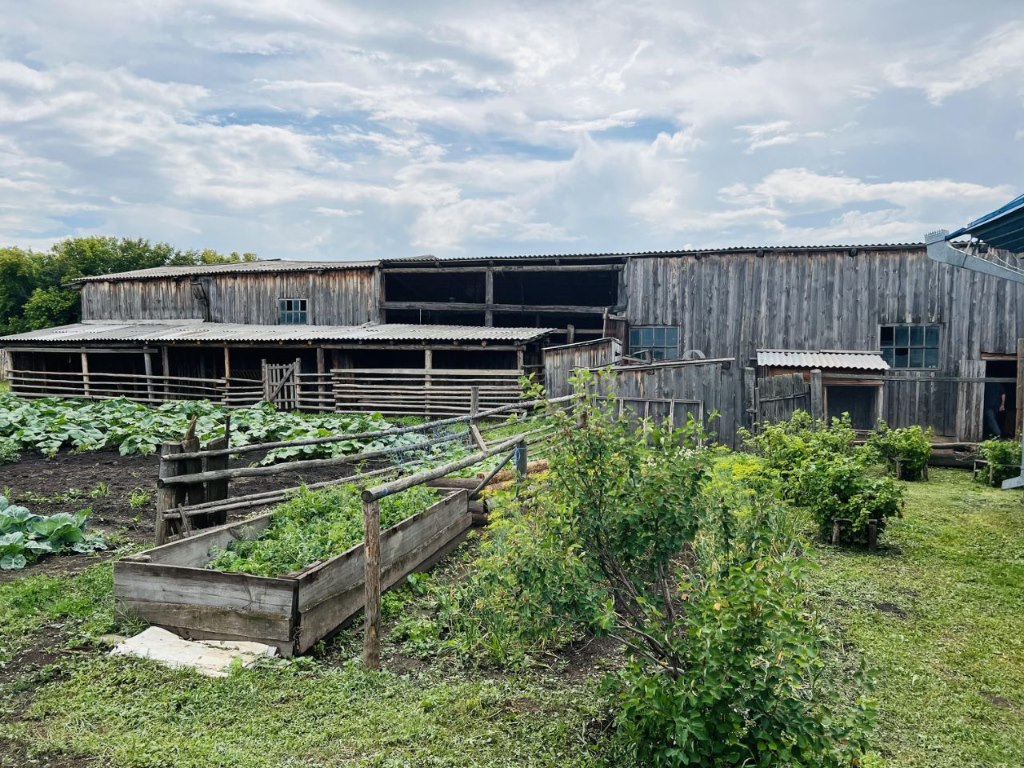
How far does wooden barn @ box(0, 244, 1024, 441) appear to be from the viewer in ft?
50.0

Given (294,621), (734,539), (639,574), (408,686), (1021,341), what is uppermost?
(1021,341)

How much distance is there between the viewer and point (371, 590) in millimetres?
4824

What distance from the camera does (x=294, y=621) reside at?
16.1 ft

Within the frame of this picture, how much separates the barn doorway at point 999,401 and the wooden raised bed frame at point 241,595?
1718 centimetres

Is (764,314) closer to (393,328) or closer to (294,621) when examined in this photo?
(393,328)

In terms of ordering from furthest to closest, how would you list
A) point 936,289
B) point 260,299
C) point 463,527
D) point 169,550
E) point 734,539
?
point 260,299 → point 936,289 → point 463,527 → point 169,550 → point 734,539

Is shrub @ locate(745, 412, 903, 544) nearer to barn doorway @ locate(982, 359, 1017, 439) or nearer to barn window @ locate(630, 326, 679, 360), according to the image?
barn window @ locate(630, 326, 679, 360)

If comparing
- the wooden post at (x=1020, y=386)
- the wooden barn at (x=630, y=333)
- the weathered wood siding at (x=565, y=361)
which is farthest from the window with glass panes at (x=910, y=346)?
the weathered wood siding at (x=565, y=361)

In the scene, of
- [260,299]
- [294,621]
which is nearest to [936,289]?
[294,621]

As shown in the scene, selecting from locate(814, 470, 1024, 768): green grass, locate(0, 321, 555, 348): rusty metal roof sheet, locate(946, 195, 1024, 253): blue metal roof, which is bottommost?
locate(814, 470, 1024, 768): green grass

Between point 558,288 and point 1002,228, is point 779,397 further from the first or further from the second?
point 558,288

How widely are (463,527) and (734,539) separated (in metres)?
4.74

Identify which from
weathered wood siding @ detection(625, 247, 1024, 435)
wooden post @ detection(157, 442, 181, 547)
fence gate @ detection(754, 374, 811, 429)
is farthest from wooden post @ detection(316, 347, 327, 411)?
wooden post @ detection(157, 442, 181, 547)

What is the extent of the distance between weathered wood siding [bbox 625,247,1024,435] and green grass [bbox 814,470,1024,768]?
352 inches
